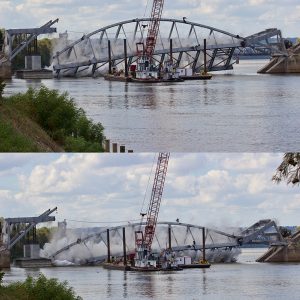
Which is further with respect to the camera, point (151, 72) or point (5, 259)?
point (151, 72)

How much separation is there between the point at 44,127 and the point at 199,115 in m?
21.4

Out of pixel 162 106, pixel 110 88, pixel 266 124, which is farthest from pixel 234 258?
pixel 266 124

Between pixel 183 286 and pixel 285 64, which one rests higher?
pixel 285 64

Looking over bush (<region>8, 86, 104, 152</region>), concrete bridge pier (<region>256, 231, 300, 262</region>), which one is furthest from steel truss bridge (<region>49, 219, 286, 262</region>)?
bush (<region>8, 86, 104, 152</region>)

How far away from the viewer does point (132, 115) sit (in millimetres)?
57406

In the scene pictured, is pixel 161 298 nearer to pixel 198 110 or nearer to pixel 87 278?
pixel 198 110

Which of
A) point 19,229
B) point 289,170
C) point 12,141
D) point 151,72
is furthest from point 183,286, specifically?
point 289,170

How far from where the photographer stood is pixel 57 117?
3688cm

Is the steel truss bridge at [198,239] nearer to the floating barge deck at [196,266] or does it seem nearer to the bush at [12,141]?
the floating barge deck at [196,266]

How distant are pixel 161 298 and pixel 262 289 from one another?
6720 millimetres

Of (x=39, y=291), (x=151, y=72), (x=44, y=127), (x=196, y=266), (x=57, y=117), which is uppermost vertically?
(x=151, y=72)

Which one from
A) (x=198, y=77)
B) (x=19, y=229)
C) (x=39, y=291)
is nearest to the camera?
(x=39, y=291)

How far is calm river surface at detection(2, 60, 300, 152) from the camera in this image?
44.2m

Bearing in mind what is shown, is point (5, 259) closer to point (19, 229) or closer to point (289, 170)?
point (19, 229)
